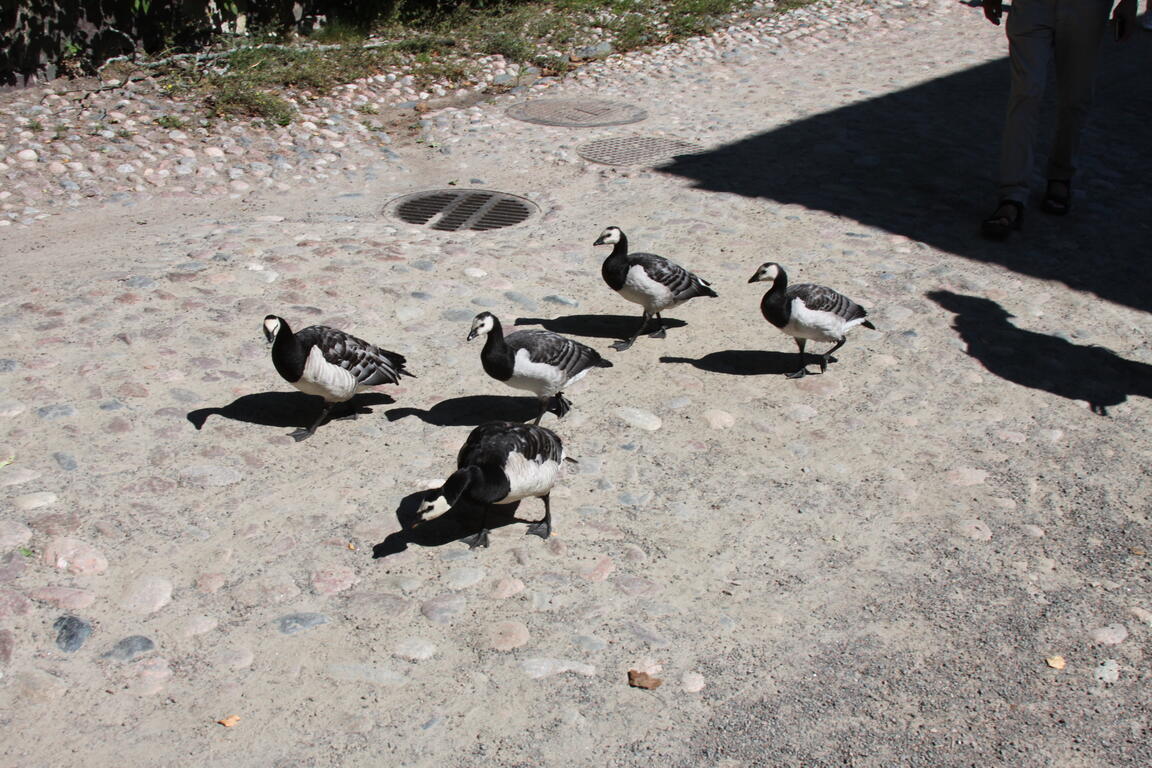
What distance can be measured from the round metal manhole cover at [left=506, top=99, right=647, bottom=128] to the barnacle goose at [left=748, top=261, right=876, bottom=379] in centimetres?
535

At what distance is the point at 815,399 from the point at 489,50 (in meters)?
8.37

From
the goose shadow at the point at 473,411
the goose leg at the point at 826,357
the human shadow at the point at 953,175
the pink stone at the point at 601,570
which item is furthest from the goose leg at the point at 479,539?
the human shadow at the point at 953,175

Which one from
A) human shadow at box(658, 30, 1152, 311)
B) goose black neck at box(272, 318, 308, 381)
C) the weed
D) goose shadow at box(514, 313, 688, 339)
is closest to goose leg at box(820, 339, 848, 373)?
goose shadow at box(514, 313, 688, 339)

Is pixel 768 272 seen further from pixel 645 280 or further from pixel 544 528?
pixel 544 528

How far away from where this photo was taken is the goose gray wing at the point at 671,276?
700cm

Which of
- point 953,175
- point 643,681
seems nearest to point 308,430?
point 643,681

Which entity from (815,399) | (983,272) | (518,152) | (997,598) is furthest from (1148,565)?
(518,152)

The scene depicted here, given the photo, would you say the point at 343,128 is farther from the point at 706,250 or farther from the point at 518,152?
the point at 706,250

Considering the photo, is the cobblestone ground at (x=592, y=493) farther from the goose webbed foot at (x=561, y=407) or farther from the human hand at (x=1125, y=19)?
the human hand at (x=1125, y=19)

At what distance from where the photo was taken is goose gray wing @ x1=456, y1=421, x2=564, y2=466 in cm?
490

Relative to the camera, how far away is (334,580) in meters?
4.74

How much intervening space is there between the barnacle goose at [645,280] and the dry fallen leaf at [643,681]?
3.22 m

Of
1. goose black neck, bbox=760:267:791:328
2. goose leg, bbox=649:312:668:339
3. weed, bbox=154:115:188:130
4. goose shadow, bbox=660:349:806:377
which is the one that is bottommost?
goose shadow, bbox=660:349:806:377

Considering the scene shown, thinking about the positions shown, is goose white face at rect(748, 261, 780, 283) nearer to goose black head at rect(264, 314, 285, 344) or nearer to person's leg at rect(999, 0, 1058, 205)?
goose black head at rect(264, 314, 285, 344)
